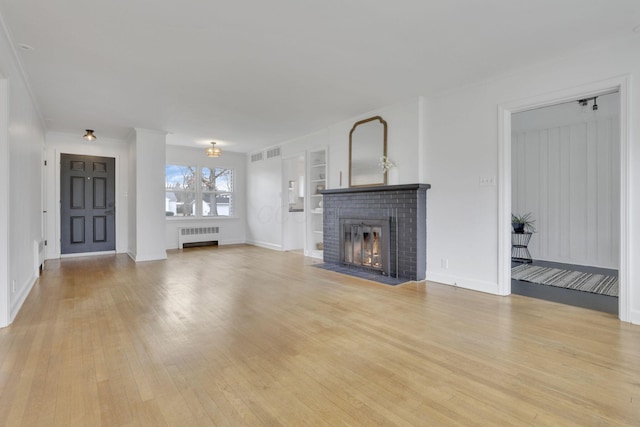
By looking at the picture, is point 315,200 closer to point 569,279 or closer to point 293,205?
point 293,205

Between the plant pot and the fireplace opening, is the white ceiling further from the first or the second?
the plant pot

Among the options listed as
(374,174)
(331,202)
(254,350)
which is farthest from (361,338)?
(331,202)

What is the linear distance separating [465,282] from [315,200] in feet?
12.3

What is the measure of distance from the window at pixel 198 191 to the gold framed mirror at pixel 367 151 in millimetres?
4629

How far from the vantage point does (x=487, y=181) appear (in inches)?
155

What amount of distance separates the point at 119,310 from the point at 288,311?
68.4 inches

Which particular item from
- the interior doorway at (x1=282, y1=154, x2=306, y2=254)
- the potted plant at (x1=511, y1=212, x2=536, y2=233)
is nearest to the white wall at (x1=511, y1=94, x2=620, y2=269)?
the potted plant at (x1=511, y1=212, x2=536, y2=233)

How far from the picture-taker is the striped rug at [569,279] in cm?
402

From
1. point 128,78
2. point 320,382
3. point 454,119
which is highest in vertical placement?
point 128,78

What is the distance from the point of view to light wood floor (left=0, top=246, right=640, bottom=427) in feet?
5.45

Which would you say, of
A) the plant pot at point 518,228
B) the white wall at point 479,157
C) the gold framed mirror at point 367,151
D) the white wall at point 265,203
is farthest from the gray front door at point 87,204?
the plant pot at point 518,228

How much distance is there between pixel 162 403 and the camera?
173cm

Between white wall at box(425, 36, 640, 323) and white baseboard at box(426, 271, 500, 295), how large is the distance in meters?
0.01

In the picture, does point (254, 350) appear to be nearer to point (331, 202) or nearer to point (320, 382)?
point (320, 382)
